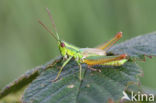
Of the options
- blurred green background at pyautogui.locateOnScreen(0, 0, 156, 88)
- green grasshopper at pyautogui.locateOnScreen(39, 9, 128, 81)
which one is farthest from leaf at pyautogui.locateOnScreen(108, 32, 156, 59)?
blurred green background at pyautogui.locateOnScreen(0, 0, 156, 88)

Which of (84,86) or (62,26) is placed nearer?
(84,86)

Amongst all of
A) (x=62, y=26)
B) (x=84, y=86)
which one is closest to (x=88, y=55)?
(x=84, y=86)

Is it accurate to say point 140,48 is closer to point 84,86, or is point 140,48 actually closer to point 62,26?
point 84,86

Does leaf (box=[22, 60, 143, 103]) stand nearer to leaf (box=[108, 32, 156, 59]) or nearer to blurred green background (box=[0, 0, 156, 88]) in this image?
leaf (box=[108, 32, 156, 59])

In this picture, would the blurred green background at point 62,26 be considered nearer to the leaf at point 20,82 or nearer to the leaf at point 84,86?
the leaf at point 20,82

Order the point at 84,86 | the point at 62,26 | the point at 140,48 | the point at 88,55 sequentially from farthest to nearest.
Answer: the point at 62,26, the point at 88,55, the point at 140,48, the point at 84,86

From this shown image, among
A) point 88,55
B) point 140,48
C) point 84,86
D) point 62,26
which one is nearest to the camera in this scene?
point 84,86

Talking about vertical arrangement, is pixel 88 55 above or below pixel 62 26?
below

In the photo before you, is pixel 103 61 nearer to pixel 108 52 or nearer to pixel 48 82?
pixel 108 52
